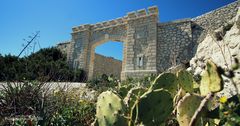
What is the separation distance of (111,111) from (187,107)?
48 centimetres

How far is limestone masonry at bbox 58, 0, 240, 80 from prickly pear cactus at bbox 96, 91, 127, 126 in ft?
29.1

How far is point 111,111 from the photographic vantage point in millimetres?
1451

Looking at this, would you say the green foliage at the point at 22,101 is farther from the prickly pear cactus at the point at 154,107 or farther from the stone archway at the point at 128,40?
the stone archway at the point at 128,40

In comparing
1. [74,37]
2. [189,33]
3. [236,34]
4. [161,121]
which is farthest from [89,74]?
[161,121]

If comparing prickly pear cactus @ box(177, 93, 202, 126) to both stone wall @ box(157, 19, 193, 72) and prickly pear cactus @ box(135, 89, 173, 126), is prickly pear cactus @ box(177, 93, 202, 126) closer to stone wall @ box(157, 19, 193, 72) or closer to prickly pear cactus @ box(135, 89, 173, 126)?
prickly pear cactus @ box(135, 89, 173, 126)

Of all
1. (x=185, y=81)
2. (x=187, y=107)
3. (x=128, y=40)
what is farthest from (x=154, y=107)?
(x=128, y=40)

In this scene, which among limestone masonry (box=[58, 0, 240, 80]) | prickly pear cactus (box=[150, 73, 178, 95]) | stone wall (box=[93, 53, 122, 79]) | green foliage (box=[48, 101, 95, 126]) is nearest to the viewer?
prickly pear cactus (box=[150, 73, 178, 95])

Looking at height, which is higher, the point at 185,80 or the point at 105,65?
the point at 105,65

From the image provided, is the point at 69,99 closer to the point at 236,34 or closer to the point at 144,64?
the point at 236,34

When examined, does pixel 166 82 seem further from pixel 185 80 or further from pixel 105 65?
pixel 105 65

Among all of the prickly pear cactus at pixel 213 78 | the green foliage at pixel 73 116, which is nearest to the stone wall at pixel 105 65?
the green foliage at pixel 73 116

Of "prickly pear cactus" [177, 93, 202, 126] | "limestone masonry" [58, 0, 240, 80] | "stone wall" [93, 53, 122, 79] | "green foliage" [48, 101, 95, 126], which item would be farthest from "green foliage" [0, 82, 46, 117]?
"stone wall" [93, 53, 122, 79]

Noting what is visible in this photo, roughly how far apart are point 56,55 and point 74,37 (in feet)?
6.30

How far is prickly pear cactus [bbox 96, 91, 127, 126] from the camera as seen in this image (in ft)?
4.66
